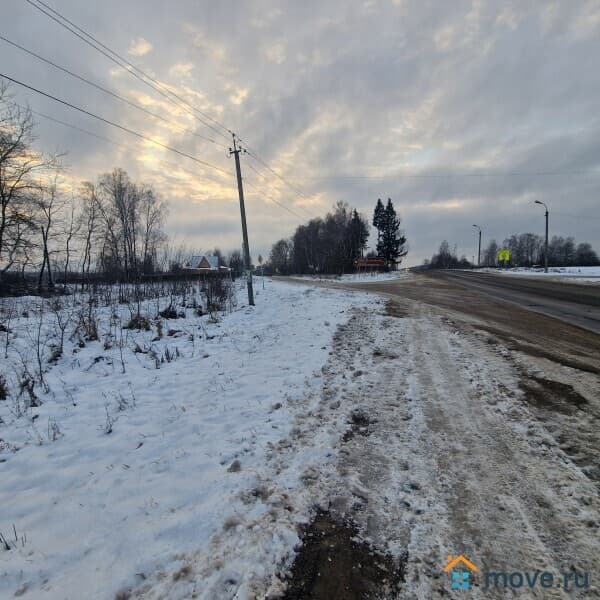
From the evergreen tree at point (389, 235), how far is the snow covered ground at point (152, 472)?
197 feet

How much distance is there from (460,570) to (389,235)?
65.3 metres

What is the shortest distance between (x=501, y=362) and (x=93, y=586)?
6472mm

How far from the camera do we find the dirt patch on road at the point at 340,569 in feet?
6.10

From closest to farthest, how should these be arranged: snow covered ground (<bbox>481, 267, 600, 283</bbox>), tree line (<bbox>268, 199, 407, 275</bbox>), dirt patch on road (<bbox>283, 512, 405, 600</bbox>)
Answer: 1. dirt patch on road (<bbox>283, 512, 405, 600</bbox>)
2. snow covered ground (<bbox>481, 267, 600, 283</bbox>)
3. tree line (<bbox>268, 199, 407, 275</bbox>)

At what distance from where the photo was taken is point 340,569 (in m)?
2.01

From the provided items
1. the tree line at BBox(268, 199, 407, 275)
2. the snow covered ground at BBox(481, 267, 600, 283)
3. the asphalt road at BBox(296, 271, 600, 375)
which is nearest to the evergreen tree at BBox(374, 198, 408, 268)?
the tree line at BBox(268, 199, 407, 275)

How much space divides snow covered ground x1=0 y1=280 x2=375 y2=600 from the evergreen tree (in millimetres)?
60176

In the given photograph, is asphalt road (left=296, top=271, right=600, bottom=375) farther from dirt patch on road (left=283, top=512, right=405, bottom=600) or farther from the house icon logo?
dirt patch on road (left=283, top=512, right=405, bottom=600)

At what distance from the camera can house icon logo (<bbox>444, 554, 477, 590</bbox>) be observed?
6.12 ft

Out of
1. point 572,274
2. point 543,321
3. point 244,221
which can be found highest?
point 244,221

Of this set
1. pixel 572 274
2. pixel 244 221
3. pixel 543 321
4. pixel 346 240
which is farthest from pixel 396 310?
pixel 346 240

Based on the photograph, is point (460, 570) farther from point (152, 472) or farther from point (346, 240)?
point (346, 240)

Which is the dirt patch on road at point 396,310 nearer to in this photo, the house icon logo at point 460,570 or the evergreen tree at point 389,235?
the house icon logo at point 460,570

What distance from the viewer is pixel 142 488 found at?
9.52ft
